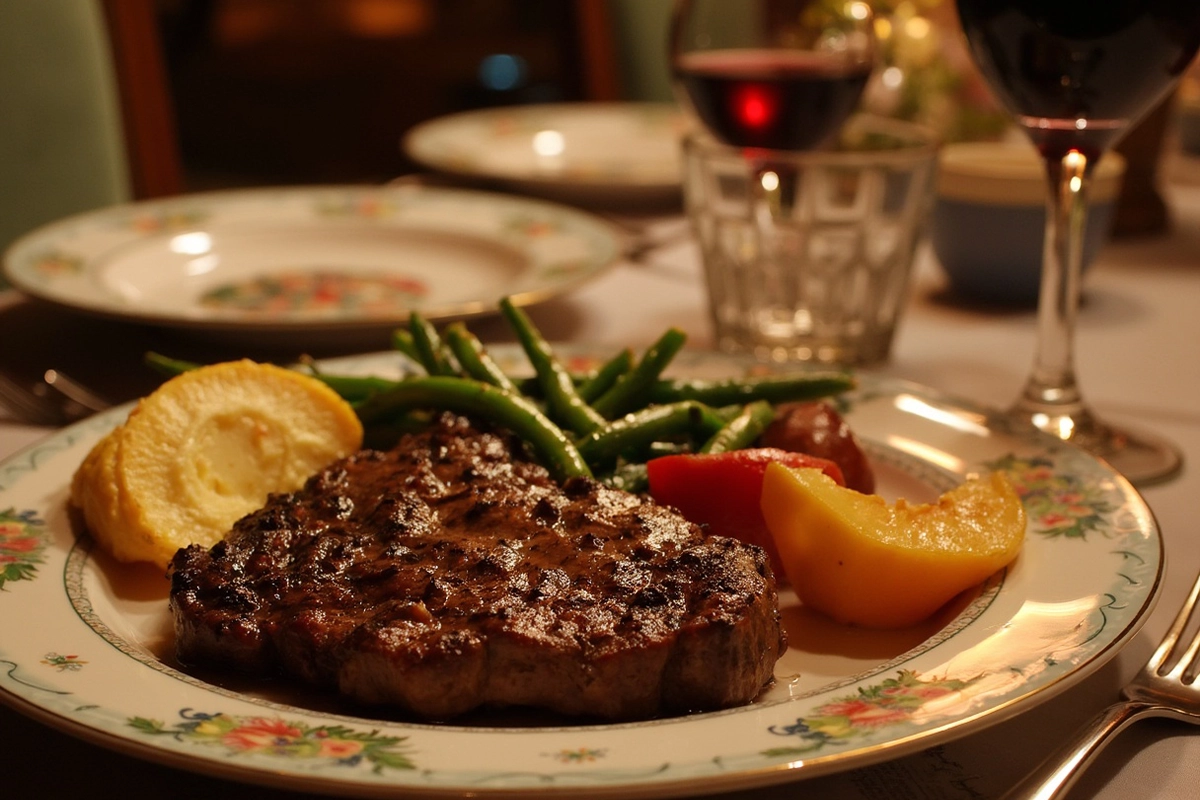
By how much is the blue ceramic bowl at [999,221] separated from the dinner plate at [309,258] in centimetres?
78

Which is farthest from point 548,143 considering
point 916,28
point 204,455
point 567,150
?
point 204,455

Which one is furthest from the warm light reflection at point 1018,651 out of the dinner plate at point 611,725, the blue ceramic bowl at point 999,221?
the blue ceramic bowl at point 999,221

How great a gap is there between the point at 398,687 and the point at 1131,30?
139cm

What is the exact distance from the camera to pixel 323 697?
1229 millimetres

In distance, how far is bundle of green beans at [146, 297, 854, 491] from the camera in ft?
5.70

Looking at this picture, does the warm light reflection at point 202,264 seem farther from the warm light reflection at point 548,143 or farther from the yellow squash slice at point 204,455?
the warm light reflection at point 548,143

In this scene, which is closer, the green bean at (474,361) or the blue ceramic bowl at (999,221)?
the green bean at (474,361)

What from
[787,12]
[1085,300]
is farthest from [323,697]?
[787,12]

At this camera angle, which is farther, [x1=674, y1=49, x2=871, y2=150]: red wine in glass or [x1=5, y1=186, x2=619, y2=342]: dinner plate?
[x1=674, y1=49, x2=871, y2=150]: red wine in glass

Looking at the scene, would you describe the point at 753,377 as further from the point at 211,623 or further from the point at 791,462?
the point at 211,623

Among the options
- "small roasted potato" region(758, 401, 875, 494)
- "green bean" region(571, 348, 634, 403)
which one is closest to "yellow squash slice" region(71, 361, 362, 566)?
"green bean" region(571, 348, 634, 403)

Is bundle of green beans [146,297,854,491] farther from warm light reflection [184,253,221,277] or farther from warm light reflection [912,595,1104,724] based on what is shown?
warm light reflection [184,253,221,277]

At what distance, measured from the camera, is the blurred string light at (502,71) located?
8.34 meters

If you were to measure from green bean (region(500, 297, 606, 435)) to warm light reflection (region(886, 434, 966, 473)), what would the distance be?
45 centimetres
